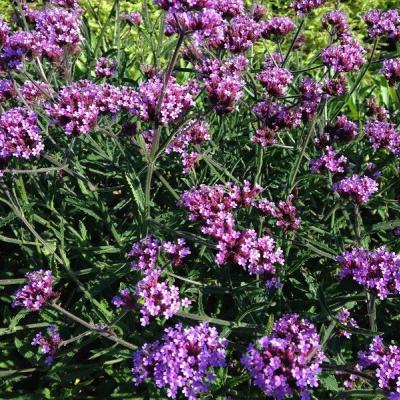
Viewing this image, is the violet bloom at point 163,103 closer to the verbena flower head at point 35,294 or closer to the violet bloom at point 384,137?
the verbena flower head at point 35,294

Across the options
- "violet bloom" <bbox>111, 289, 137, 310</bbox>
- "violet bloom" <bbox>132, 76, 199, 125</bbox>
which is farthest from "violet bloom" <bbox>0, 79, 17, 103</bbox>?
"violet bloom" <bbox>111, 289, 137, 310</bbox>

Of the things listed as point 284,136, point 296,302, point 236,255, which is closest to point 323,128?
point 284,136

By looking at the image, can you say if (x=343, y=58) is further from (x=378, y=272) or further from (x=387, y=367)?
(x=387, y=367)

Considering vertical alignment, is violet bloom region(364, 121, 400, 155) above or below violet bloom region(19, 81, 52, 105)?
above

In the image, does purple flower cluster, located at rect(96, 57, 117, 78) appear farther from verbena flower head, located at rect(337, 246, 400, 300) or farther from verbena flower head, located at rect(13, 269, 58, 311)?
verbena flower head, located at rect(337, 246, 400, 300)

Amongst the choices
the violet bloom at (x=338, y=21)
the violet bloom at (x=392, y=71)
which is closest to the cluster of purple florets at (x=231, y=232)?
the violet bloom at (x=392, y=71)

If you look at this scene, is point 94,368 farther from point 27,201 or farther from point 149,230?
point 27,201
